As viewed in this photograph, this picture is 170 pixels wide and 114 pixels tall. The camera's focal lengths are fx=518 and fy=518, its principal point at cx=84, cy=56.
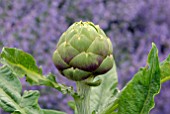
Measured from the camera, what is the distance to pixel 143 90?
721 millimetres

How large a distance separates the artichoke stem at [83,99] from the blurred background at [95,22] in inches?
56.3

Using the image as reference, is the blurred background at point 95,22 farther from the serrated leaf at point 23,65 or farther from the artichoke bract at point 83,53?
the artichoke bract at point 83,53

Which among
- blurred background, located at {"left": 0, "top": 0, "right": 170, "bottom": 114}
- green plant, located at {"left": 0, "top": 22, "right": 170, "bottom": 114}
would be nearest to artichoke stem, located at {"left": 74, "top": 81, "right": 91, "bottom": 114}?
green plant, located at {"left": 0, "top": 22, "right": 170, "bottom": 114}

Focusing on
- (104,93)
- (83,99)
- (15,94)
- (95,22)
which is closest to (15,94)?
(15,94)

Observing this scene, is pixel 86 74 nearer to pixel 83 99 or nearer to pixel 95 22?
pixel 83 99

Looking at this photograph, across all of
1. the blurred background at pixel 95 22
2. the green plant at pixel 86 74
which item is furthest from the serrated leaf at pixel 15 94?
the blurred background at pixel 95 22

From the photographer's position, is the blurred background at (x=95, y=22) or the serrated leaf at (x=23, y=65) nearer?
the serrated leaf at (x=23, y=65)

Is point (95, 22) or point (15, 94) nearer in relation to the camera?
point (15, 94)

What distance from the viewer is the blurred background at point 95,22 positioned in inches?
92.7

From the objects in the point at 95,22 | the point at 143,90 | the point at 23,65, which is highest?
the point at 95,22

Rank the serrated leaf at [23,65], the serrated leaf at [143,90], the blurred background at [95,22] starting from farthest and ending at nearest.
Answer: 1. the blurred background at [95,22]
2. the serrated leaf at [23,65]
3. the serrated leaf at [143,90]

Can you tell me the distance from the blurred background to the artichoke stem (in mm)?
1431

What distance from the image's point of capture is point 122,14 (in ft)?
8.86

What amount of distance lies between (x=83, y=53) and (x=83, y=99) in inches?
4.3
